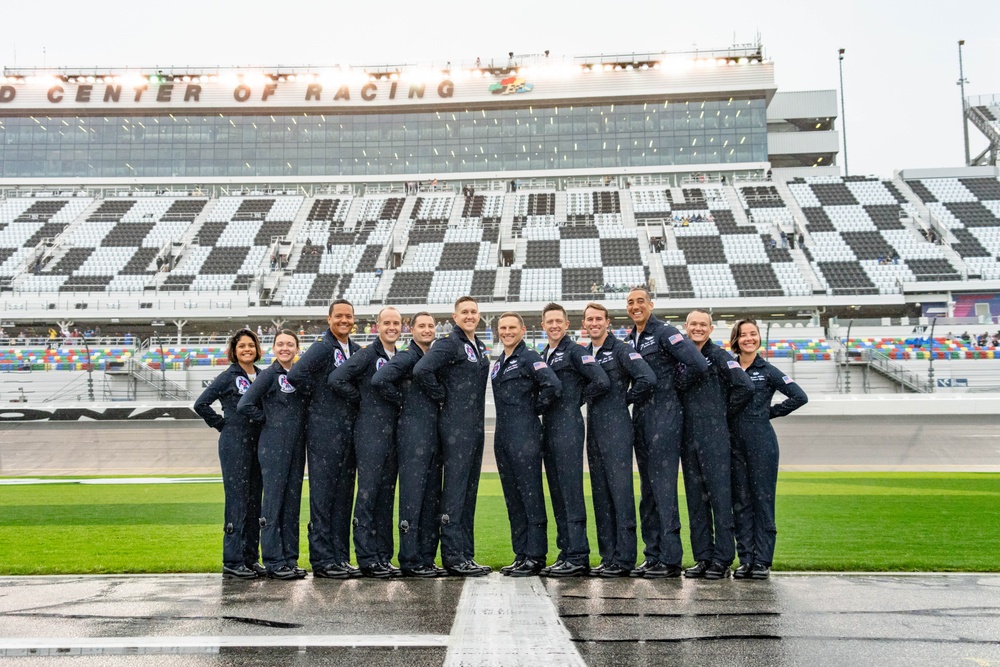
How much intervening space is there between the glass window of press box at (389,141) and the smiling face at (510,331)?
40936 mm

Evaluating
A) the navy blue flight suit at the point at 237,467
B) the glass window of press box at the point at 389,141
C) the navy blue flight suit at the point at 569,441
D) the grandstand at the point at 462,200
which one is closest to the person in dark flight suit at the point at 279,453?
the navy blue flight suit at the point at 237,467

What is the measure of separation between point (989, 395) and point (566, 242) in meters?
21.9

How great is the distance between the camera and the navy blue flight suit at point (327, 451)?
565 cm

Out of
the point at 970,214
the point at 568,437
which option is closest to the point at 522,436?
the point at 568,437

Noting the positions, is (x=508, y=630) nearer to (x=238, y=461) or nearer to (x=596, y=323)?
(x=596, y=323)

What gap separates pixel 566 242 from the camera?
4009 cm

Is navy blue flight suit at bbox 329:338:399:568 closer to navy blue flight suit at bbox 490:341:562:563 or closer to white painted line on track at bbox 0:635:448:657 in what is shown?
navy blue flight suit at bbox 490:341:562:563

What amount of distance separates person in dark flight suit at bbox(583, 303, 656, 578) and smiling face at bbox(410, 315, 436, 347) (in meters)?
1.13

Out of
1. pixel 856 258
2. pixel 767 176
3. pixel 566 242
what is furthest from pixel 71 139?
pixel 856 258

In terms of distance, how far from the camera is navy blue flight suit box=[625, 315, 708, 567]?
5.52 metres

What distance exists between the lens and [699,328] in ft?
19.1

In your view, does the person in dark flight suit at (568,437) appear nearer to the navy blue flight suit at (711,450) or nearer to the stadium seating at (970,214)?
the navy blue flight suit at (711,450)

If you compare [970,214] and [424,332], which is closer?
[424,332]

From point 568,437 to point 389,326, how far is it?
150 cm
